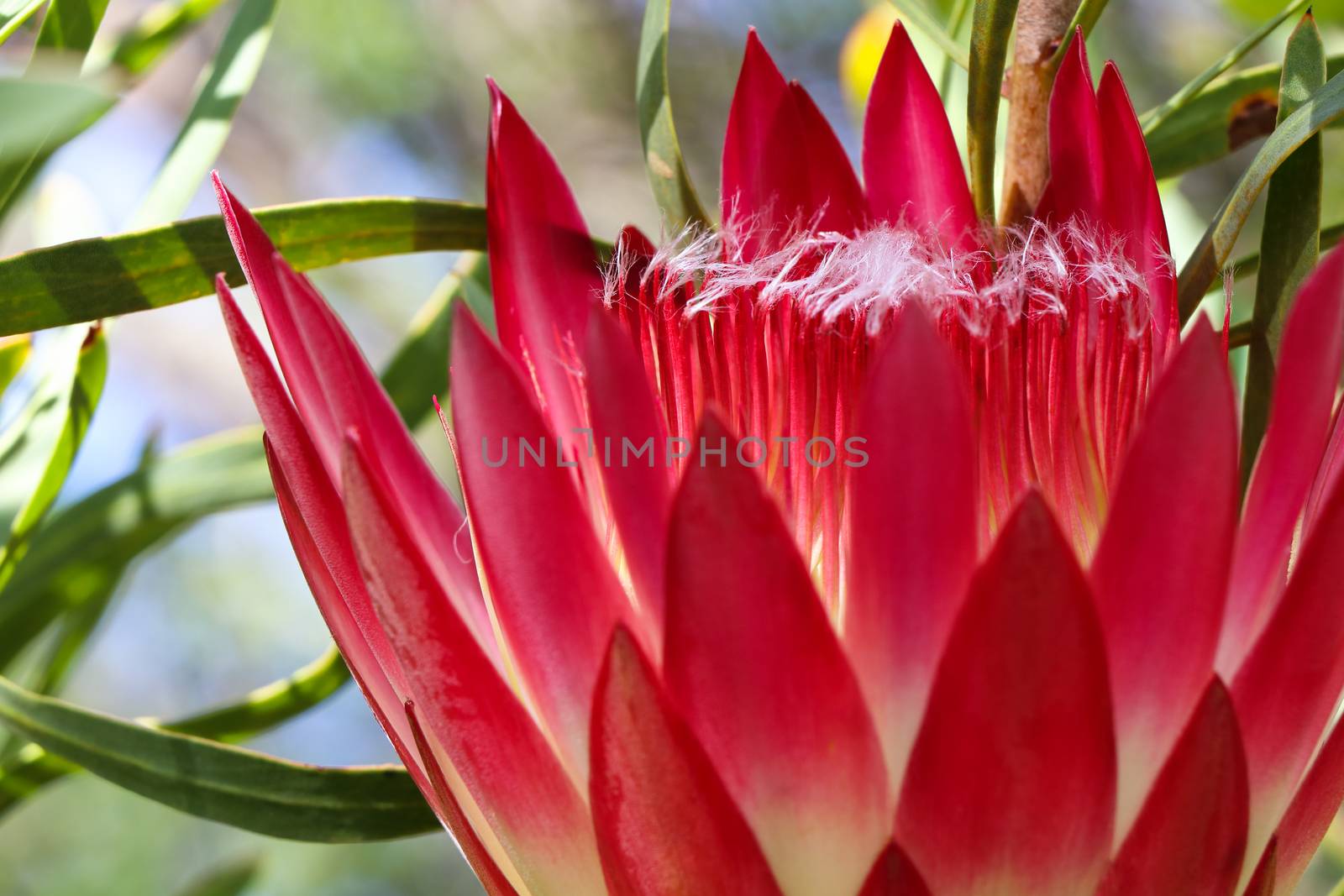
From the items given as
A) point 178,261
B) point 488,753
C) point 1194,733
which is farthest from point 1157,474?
point 178,261

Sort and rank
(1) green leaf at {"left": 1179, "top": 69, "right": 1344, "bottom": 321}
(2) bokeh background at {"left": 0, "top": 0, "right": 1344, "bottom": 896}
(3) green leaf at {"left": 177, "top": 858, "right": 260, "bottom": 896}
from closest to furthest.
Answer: (1) green leaf at {"left": 1179, "top": 69, "right": 1344, "bottom": 321} < (3) green leaf at {"left": 177, "top": 858, "right": 260, "bottom": 896} < (2) bokeh background at {"left": 0, "top": 0, "right": 1344, "bottom": 896}

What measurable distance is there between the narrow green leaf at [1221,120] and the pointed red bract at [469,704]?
1.25ft

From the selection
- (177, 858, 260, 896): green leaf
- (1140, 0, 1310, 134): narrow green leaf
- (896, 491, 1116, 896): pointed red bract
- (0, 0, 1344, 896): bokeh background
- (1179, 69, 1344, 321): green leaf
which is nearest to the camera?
(896, 491, 1116, 896): pointed red bract

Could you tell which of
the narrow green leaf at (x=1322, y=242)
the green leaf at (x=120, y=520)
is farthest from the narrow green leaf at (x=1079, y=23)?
the green leaf at (x=120, y=520)

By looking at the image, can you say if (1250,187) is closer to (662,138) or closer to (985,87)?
(985,87)

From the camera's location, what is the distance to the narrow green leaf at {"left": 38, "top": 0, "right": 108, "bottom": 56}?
1.76 feet

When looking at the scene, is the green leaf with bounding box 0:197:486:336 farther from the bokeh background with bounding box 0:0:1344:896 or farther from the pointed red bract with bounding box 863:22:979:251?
the bokeh background with bounding box 0:0:1344:896

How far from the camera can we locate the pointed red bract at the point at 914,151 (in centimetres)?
47

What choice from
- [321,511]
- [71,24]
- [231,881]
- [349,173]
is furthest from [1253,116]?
[349,173]

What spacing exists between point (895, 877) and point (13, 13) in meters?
0.45

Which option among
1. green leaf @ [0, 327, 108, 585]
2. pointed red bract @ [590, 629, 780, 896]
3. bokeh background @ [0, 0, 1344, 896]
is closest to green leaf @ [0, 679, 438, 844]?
green leaf @ [0, 327, 108, 585]

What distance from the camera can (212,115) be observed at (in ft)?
1.91

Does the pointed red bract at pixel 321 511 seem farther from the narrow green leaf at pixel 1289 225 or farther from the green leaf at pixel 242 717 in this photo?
the narrow green leaf at pixel 1289 225

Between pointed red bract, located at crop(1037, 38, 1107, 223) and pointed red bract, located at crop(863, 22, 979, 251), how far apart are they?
40mm
